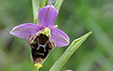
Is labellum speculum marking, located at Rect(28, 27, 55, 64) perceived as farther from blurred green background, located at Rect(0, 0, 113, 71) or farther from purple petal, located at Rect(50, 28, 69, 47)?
blurred green background, located at Rect(0, 0, 113, 71)

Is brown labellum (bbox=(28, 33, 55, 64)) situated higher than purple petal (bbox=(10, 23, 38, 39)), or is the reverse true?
purple petal (bbox=(10, 23, 38, 39))

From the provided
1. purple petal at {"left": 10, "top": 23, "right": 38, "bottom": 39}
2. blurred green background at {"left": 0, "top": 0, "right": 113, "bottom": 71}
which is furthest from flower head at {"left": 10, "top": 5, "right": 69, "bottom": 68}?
blurred green background at {"left": 0, "top": 0, "right": 113, "bottom": 71}

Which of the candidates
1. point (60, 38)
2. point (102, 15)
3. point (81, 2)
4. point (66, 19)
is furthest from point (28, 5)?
point (60, 38)

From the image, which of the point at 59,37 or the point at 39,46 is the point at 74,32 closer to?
the point at 59,37

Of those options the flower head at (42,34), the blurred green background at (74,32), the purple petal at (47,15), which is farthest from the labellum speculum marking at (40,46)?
the blurred green background at (74,32)

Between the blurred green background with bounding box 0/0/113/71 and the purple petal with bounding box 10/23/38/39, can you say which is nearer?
the purple petal with bounding box 10/23/38/39

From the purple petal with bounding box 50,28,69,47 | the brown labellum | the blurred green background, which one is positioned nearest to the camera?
the brown labellum
